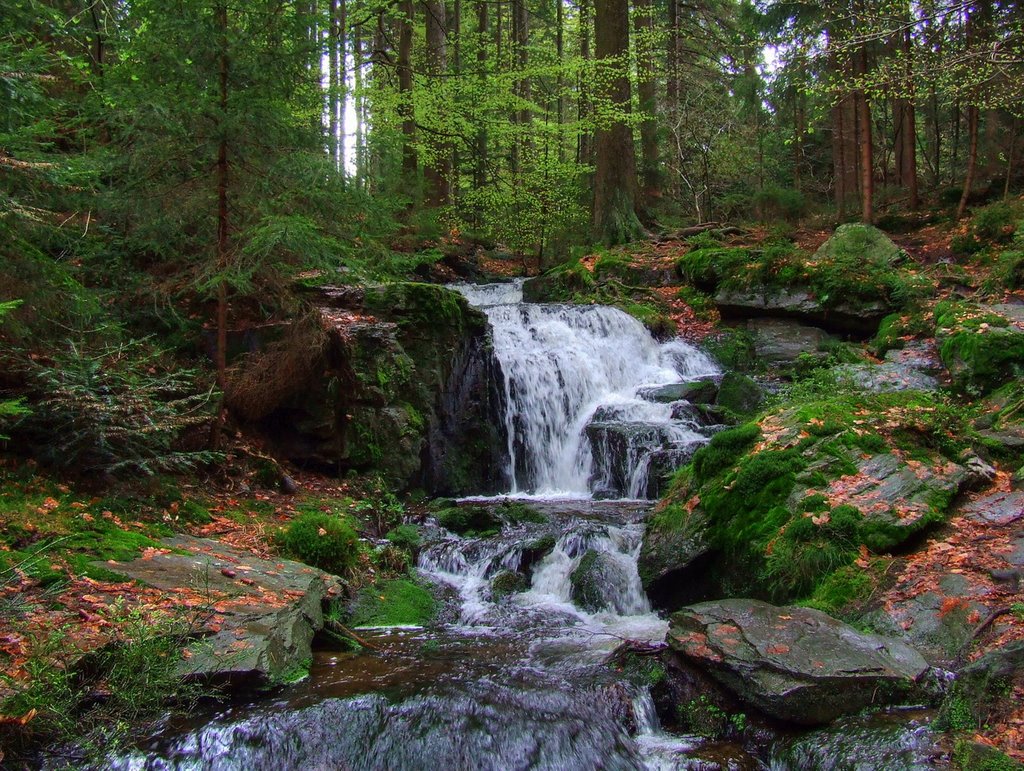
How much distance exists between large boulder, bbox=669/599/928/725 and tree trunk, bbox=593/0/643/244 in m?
14.3

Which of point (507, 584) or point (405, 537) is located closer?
point (507, 584)

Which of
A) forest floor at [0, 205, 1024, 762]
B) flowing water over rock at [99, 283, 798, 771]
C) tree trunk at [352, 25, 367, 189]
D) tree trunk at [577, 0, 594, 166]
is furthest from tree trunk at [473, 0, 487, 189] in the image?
forest floor at [0, 205, 1024, 762]

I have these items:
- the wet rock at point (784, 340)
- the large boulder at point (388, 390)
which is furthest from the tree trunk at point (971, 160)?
the large boulder at point (388, 390)

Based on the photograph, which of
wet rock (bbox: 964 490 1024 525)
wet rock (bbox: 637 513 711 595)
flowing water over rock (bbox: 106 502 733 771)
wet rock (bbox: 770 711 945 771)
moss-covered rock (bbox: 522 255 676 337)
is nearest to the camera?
wet rock (bbox: 770 711 945 771)

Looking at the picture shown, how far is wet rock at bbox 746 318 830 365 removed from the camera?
530 inches

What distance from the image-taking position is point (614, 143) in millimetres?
17812

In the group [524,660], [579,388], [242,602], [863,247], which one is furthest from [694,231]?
[242,602]

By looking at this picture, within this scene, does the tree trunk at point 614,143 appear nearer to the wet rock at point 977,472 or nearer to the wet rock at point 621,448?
the wet rock at point 621,448

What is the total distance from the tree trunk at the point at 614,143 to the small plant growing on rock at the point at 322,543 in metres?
12.8

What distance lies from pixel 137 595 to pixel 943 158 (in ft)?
94.8

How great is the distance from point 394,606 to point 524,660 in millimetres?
1635

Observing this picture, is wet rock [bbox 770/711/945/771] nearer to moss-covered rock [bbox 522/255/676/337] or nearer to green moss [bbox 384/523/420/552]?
green moss [bbox 384/523/420/552]

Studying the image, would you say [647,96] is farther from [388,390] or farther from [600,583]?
[600,583]

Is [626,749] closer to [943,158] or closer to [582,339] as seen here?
[582,339]
